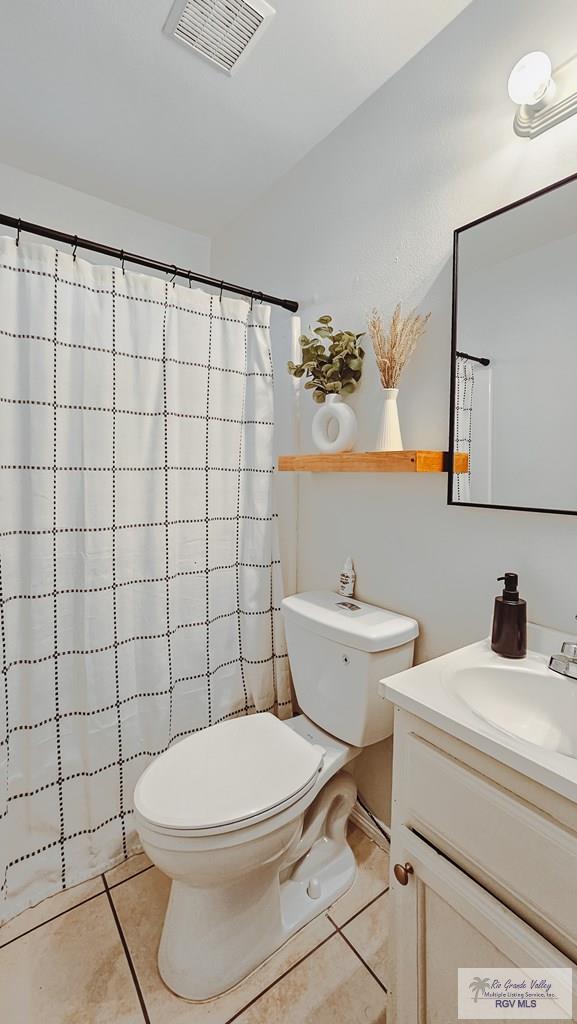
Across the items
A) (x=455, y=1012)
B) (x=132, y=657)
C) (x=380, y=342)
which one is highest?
(x=380, y=342)

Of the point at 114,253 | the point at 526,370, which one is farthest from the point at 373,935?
the point at 114,253

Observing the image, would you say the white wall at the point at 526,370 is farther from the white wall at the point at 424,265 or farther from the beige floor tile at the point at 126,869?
the beige floor tile at the point at 126,869

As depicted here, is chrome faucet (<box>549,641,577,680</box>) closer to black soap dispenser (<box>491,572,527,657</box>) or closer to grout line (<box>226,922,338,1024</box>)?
black soap dispenser (<box>491,572,527,657</box>)

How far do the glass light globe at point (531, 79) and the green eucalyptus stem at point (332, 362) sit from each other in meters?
0.64

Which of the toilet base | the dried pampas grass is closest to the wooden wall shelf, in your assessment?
the dried pampas grass

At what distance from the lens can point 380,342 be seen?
1.31m

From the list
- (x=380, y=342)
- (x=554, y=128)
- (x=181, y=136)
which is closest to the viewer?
(x=554, y=128)

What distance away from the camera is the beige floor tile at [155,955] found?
3.43 ft

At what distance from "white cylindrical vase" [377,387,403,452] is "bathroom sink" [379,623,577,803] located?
1.88 feet

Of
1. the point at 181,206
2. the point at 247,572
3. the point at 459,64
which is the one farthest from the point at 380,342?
the point at 181,206

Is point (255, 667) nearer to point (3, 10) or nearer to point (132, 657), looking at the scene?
point (132, 657)

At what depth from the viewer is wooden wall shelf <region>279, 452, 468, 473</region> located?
1157 millimetres

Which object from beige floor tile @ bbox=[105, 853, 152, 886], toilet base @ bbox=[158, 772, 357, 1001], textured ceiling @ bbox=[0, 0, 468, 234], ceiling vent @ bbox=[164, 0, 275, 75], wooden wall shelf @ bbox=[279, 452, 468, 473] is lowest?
beige floor tile @ bbox=[105, 853, 152, 886]

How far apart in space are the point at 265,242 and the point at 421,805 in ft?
6.56
